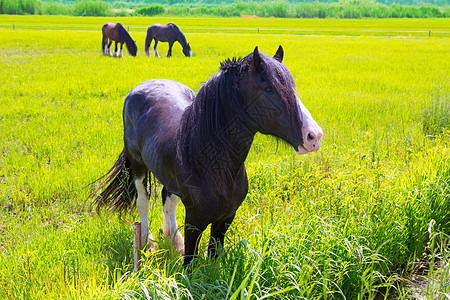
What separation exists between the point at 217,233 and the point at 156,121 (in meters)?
→ 1.05

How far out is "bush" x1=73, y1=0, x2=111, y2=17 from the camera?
76125 mm

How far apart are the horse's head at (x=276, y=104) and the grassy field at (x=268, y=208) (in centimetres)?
16

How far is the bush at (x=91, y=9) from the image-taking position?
7612 centimetres

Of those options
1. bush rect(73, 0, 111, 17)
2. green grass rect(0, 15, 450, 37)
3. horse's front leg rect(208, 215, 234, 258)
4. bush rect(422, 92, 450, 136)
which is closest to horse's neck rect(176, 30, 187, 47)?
bush rect(422, 92, 450, 136)

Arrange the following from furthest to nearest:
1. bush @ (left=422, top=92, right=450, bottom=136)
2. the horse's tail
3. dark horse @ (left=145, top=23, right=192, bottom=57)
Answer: dark horse @ (left=145, top=23, right=192, bottom=57) → bush @ (left=422, top=92, right=450, bottom=136) → the horse's tail

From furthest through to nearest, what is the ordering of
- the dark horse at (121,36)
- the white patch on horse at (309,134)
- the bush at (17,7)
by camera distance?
the bush at (17,7) < the dark horse at (121,36) < the white patch on horse at (309,134)

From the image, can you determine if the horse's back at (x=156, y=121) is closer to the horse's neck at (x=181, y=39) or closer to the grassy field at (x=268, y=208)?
the grassy field at (x=268, y=208)

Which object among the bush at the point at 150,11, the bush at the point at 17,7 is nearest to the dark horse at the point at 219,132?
the bush at the point at 150,11

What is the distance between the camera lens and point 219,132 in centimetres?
247

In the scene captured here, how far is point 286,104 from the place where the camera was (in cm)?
221

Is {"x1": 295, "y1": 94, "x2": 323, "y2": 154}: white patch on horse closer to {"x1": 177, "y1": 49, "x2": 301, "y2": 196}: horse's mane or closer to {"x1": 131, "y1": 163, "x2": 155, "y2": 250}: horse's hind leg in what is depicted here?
{"x1": 177, "y1": 49, "x2": 301, "y2": 196}: horse's mane

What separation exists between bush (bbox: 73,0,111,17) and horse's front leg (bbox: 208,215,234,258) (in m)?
→ 81.7

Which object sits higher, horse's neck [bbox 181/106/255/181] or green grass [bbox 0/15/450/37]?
green grass [bbox 0/15/450/37]

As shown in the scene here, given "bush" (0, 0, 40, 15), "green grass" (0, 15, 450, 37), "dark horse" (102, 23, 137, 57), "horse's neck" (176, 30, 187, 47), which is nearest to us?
"dark horse" (102, 23, 137, 57)
